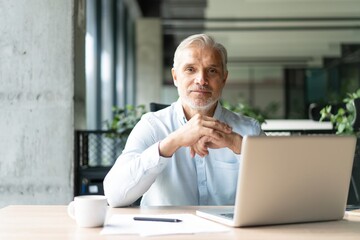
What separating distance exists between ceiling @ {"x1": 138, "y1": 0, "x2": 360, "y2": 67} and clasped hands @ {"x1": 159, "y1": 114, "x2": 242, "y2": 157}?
297 inches

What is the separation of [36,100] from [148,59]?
28.7ft

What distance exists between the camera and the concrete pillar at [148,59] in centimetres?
1140

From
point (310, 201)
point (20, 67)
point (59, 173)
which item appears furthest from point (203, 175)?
Result: point (20, 67)

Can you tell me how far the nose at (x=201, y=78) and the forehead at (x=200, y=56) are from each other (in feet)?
0.14

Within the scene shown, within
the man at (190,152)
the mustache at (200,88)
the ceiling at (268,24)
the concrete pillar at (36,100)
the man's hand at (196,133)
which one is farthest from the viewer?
the ceiling at (268,24)

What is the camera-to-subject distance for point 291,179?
1365 millimetres

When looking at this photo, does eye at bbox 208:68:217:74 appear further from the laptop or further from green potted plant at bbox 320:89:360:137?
green potted plant at bbox 320:89:360:137

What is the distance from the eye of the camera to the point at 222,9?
9891mm

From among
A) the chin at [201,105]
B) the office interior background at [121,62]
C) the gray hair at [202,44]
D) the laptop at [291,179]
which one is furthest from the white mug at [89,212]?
the office interior background at [121,62]

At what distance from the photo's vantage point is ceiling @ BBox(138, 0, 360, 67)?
374 inches

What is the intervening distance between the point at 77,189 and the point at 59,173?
18 centimetres

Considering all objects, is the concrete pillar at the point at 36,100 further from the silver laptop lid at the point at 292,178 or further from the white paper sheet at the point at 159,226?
the silver laptop lid at the point at 292,178

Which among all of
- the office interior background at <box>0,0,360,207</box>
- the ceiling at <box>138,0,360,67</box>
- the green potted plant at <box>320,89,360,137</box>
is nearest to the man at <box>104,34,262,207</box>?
the office interior background at <box>0,0,360,207</box>

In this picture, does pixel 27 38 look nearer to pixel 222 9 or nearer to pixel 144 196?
pixel 144 196
